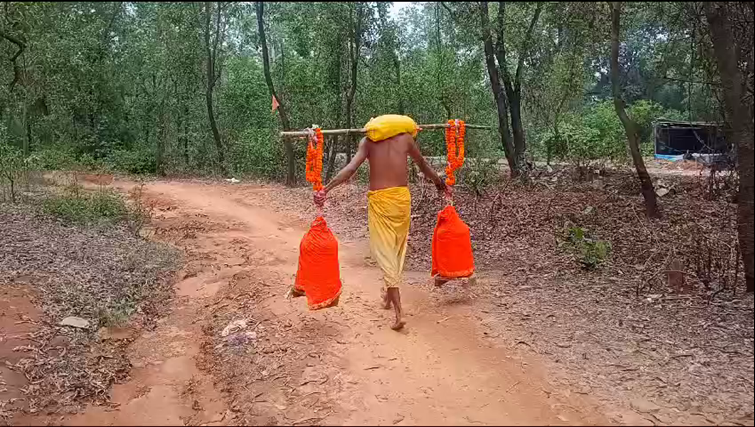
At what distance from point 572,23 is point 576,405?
5.94 m

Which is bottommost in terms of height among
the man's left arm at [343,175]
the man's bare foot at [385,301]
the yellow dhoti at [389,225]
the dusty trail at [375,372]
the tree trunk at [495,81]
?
the dusty trail at [375,372]

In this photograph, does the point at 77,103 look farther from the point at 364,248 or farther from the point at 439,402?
the point at 439,402

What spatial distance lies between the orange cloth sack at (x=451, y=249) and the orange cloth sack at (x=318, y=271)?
109 cm

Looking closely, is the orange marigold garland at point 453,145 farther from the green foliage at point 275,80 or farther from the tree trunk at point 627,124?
the green foliage at point 275,80

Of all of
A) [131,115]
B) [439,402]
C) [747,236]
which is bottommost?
[439,402]

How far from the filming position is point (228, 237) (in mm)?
9031

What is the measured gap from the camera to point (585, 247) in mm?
6172

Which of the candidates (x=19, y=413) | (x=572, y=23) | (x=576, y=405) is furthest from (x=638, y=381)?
(x=572, y=23)

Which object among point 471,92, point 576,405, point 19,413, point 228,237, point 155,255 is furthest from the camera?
point 471,92

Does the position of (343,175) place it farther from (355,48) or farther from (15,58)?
(15,58)

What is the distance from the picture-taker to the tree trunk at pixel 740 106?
4289mm

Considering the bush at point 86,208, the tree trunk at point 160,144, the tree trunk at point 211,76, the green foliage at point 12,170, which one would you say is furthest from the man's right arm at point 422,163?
the tree trunk at point 160,144

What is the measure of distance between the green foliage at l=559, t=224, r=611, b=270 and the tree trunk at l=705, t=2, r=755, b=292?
1.58m

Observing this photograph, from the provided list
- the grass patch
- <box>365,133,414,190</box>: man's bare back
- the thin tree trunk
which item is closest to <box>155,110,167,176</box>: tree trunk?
the thin tree trunk
